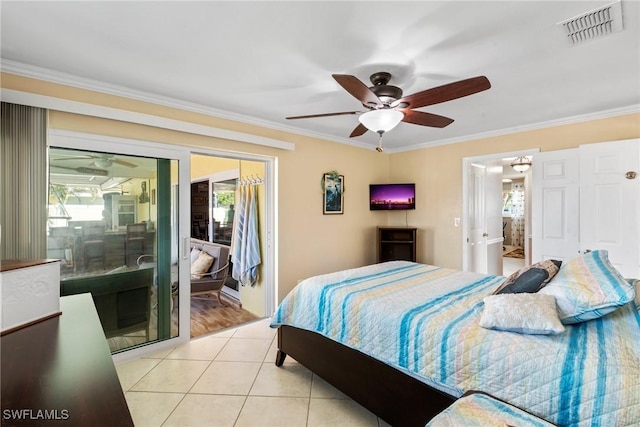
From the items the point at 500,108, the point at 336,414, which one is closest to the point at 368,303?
the point at 336,414

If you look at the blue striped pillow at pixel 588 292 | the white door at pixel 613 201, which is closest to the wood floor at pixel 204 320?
the blue striped pillow at pixel 588 292

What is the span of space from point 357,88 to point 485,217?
Result: 3.61 m

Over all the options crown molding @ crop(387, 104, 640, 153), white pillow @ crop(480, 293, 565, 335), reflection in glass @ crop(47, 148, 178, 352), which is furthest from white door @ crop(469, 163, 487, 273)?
reflection in glass @ crop(47, 148, 178, 352)

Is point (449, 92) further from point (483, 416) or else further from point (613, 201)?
point (613, 201)

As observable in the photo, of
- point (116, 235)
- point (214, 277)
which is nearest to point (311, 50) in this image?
point (116, 235)

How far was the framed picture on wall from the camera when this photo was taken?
4148 millimetres

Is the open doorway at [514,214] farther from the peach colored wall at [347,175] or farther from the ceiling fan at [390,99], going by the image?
the ceiling fan at [390,99]

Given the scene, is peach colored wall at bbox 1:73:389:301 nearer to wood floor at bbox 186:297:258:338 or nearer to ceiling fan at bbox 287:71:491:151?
wood floor at bbox 186:297:258:338

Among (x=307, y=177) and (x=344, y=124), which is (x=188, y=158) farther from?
(x=344, y=124)

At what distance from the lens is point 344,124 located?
3662 mm

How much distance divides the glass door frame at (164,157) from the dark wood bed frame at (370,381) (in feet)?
4.10

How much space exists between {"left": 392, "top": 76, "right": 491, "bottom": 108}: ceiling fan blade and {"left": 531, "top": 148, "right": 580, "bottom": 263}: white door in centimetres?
222

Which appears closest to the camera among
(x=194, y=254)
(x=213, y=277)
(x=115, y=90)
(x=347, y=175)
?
(x=115, y=90)

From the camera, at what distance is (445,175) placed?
14.3 feet
